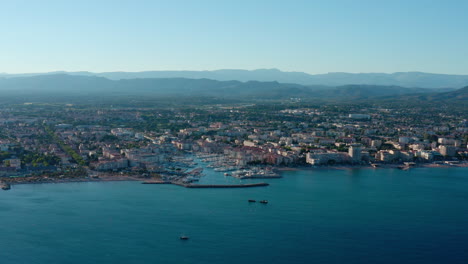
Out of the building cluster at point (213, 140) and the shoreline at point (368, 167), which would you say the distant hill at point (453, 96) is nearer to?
the building cluster at point (213, 140)

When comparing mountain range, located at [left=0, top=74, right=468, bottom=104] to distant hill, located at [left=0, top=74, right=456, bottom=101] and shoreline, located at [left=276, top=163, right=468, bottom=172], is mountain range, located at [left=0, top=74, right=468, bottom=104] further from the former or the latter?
shoreline, located at [left=276, top=163, right=468, bottom=172]

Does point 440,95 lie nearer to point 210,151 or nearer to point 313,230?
point 210,151

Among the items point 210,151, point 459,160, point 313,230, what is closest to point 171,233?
point 313,230

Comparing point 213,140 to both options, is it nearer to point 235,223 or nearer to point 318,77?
point 235,223

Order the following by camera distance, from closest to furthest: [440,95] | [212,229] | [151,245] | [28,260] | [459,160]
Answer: [28,260] < [151,245] < [212,229] < [459,160] < [440,95]

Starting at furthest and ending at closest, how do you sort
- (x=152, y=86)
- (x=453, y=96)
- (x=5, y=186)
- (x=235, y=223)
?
(x=152, y=86) < (x=453, y=96) < (x=5, y=186) < (x=235, y=223)

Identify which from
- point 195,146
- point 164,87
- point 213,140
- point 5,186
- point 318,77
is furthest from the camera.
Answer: point 318,77

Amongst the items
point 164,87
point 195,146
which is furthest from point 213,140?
point 164,87
